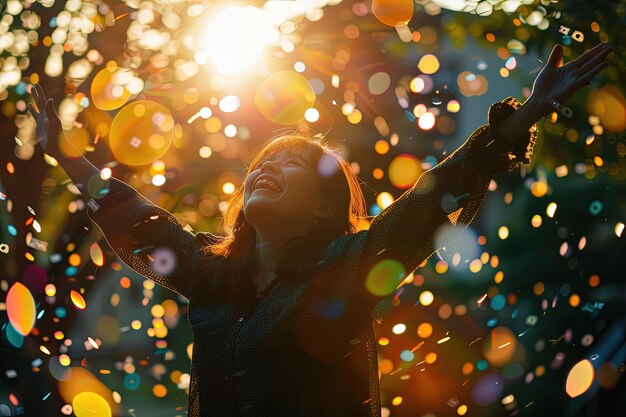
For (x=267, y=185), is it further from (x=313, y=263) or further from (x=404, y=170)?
(x=404, y=170)

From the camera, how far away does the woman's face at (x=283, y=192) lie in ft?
6.01

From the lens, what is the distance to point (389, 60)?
12.2 ft

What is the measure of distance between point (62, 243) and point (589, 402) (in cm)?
256

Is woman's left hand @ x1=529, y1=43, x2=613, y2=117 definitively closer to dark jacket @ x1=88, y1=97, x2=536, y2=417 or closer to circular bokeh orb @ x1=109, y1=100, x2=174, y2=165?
dark jacket @ x1=88, y1=97, x2=536, y2=417

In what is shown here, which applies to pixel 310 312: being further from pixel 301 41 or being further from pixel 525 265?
pixel 525 265

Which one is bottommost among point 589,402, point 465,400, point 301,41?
point 465,400

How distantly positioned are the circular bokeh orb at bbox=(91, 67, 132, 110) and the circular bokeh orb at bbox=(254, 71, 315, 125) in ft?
1.88

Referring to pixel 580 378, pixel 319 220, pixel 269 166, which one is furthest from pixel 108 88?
pixel 580 378

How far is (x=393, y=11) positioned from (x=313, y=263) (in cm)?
170

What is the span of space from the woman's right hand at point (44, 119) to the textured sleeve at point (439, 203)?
3.61 feet

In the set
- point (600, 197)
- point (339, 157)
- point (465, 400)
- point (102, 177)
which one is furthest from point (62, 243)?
point (600, 197)

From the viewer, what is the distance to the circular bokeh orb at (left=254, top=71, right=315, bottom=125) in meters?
3.27

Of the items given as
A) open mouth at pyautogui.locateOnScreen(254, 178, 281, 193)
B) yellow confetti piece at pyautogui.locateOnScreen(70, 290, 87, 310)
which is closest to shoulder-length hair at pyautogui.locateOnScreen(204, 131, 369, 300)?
open mouth at pyautogui.locateOnScreen(254, 178, 281, 193)

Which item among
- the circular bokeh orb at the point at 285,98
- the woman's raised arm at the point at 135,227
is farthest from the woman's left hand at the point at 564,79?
the circular bokeh orb at the point at 285,98
